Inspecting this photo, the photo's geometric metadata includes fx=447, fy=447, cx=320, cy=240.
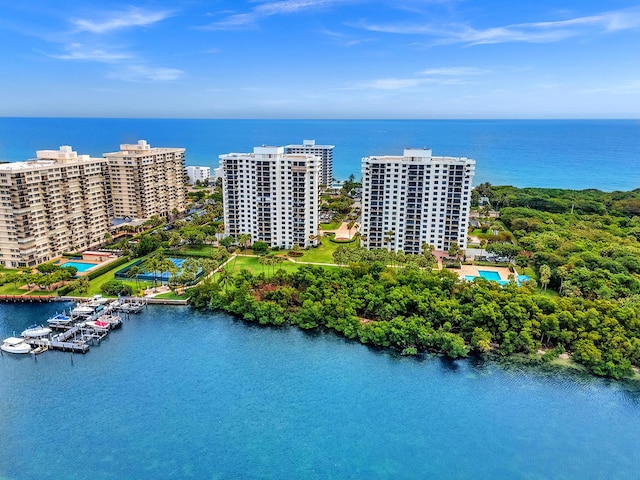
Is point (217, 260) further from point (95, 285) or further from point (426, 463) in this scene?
point (426, 463)

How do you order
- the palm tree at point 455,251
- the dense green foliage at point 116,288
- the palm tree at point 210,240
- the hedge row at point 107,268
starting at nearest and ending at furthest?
the dense green foliage at point 116,288, the hedge row at point 107,268, the palm tree at point 455,251, the palm tree at point 210,240

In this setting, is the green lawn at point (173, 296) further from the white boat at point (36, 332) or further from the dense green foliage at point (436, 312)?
the white boat at point (36, 332)

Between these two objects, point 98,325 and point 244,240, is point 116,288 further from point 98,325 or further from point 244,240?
→ point 244,240

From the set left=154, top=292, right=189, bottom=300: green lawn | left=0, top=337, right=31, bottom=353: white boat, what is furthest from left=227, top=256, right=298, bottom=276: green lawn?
left=0, top=337, right=31, bottom=353: white boat

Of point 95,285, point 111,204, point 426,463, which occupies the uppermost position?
point 111,204

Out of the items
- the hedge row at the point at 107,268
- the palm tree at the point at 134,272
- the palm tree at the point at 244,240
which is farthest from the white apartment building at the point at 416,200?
the hedge row at the point at 107,268

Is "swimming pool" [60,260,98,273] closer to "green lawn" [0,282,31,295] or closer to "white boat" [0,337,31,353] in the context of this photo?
"green lawn" [0,282,31,295]

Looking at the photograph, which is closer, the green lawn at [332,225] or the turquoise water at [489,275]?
the turquoise water at [489,275]

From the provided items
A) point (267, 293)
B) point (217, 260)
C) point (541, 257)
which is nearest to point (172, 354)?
point (267, 293)
